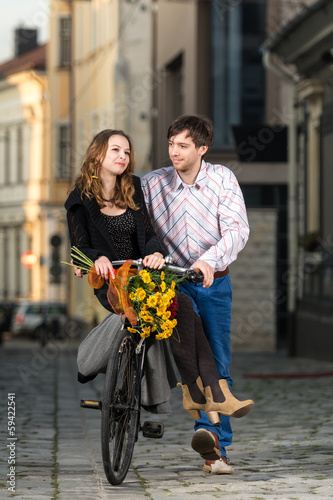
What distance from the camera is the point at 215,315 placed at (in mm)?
6027

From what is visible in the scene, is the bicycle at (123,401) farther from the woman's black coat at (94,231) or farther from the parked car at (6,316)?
the parked car at (6,316)

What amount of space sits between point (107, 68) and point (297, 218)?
54.1 feet

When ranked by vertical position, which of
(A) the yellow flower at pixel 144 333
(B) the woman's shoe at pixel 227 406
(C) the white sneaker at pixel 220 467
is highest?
(A) the yellow flower at pixel 144 333

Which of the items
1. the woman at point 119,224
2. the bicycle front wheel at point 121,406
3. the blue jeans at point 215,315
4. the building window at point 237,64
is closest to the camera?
the bicycle front wheel at point 121,406

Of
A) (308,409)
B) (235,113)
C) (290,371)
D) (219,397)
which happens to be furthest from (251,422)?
(235,113)

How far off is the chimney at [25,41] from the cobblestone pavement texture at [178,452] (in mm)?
45325

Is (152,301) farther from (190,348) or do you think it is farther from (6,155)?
(6,155)

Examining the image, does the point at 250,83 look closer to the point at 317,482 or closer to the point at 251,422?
the point at 251,422

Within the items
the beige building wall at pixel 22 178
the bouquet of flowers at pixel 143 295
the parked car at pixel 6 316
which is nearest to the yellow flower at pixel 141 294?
the bouquet of flowers at pixel 143 295

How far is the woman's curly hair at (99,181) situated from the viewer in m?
5.73

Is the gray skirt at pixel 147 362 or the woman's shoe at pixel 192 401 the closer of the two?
the gray skirt at pixel 147 362

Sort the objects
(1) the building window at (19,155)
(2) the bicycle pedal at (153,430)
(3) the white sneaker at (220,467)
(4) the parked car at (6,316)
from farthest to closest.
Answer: (1) the building window at (19,155) < (4) the parked car at (6,316) < (3) the white sneaker at (220,467) < (2) the bicycle pedal at (153,430)

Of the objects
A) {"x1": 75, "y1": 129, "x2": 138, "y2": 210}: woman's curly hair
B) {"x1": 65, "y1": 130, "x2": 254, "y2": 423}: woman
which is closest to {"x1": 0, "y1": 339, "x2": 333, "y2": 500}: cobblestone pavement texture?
{"x1": 65, "y1": 130, "x2": 254, "y2": 423}: woman

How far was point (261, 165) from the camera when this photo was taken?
70.6ft
